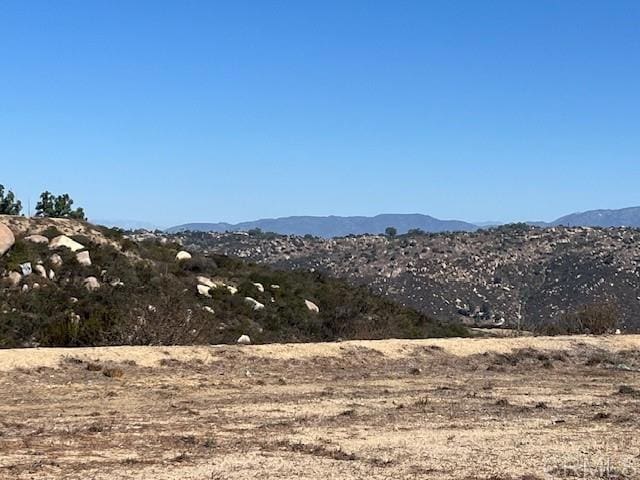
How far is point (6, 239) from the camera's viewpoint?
3562 cm

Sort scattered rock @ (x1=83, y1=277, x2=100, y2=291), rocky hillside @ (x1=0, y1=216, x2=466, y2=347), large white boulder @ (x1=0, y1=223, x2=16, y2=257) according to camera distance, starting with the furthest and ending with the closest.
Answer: large white boulder @ (x1=0, y1=223, x2=16, y2=257) < scattered rock @ (x1=83, y1=277, x2=100, y2=291) < rocky hillside @ (x1=0, y1=216, x2=466, y2=347)

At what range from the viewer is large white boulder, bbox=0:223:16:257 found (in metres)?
35.2

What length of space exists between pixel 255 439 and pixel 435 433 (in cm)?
294

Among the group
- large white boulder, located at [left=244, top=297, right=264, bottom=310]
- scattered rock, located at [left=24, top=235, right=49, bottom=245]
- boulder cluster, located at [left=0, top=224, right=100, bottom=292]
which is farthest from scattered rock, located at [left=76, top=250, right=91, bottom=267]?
→ large white boulder, located at [left=244, top=297, right=264, bottom=310]

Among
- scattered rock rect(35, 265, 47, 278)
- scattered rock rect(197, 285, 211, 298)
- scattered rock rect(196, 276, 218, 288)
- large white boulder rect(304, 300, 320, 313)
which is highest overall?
scattered rock rect(35, 265, 47, 278)

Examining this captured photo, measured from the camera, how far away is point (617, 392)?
769 inches

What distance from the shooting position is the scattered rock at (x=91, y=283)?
34.4 meters

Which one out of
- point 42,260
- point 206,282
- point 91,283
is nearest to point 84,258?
point 42,260

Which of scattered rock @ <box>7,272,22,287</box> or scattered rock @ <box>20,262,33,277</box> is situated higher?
scattered rock @ <box>20,262,33,277</box>

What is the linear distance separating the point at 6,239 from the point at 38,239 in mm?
1848

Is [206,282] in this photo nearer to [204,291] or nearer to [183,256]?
[204,291]

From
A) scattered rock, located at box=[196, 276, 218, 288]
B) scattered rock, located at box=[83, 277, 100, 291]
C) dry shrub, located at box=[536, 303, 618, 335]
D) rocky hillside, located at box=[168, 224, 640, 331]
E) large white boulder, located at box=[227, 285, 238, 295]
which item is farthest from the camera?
rocky hillside, located at box=[168, 224, 640, 331]

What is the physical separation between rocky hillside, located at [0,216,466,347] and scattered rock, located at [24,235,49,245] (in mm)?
45

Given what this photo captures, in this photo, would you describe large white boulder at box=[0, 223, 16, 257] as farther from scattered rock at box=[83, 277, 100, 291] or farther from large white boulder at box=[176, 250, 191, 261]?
large white boulder at box=[176, 250, 191, 261]
